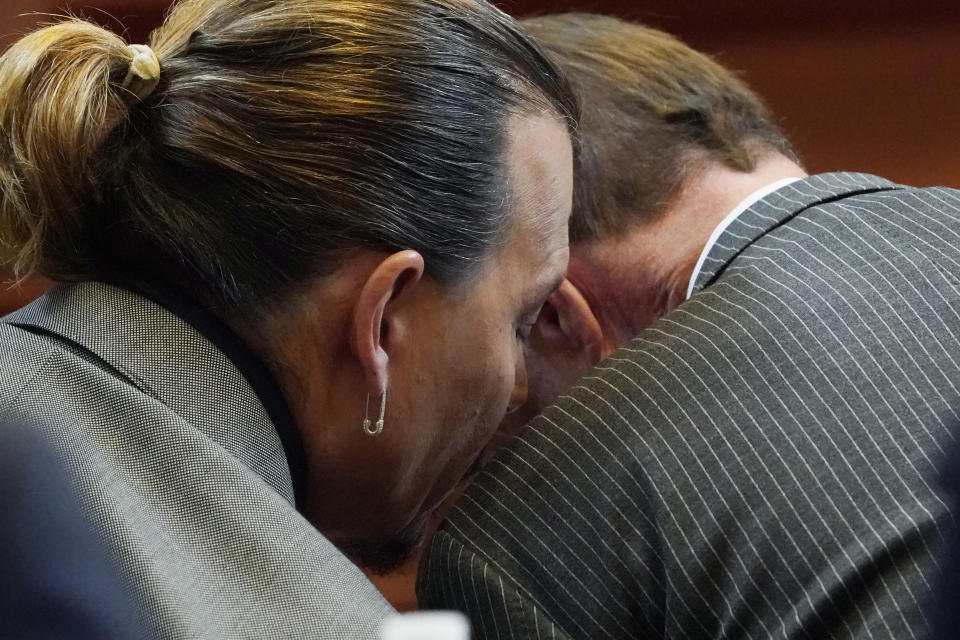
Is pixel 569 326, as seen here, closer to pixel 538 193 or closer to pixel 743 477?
pixel 538 193

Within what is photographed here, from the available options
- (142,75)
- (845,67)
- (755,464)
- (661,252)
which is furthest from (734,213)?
(845,67)

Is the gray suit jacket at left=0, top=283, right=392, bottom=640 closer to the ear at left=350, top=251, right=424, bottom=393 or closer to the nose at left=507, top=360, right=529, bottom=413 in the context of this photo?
the ear at left=350, top=251, right=424, bottom=393

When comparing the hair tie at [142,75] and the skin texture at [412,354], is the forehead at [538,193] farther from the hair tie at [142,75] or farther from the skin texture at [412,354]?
the hair tie at [142,75]

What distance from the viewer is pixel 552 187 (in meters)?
0.71

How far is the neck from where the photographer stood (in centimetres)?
87

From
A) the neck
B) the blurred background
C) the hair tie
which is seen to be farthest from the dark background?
the hair tie

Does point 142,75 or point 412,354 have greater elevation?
point 142,75

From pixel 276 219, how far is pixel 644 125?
41 cm

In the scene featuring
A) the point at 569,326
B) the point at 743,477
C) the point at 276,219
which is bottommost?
the point at 569,326

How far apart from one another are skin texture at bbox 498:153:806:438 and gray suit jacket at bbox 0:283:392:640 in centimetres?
34

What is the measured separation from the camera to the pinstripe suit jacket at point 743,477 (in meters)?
0.56

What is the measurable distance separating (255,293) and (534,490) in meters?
0.19

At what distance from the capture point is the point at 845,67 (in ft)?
4.40

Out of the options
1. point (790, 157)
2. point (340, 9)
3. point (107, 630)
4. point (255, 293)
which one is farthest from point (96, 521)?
point (790, 157)
